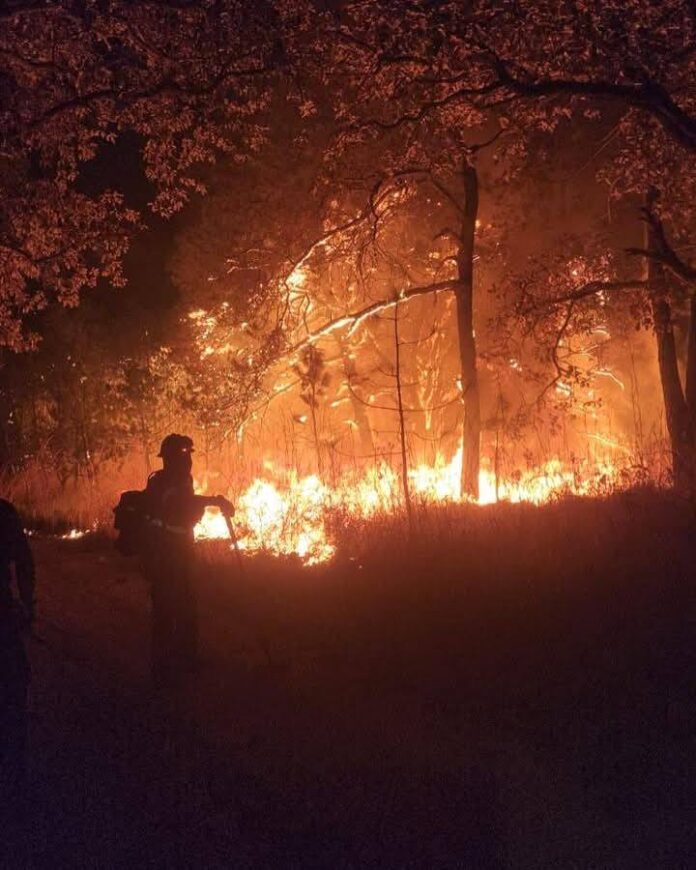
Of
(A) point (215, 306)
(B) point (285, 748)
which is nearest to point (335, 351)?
(A) point (215, 306)

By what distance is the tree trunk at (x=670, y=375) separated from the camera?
13.4 metres

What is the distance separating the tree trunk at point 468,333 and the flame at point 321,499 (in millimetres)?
774

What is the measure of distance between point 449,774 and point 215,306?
15.5 m

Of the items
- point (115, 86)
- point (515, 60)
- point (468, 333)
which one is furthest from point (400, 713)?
point (468, 333)

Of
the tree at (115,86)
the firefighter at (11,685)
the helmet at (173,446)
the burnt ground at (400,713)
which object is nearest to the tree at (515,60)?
the tree at (115,86)

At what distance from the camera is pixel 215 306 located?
65.0ft

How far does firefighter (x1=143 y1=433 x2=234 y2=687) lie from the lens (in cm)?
706

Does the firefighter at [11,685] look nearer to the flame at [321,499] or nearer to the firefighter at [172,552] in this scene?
the firefighter at [172,552]

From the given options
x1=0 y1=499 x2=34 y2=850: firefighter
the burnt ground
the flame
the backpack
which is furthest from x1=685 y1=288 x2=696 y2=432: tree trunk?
x1=0 y1=499 x2=34 y2=850: firefighter

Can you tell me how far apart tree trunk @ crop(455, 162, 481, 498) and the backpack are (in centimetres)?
1005

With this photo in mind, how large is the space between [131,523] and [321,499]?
672cm

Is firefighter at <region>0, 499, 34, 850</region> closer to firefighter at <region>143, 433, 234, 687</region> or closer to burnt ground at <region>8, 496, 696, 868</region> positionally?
burnt ground at <region>8, 496, 696, 868</region>

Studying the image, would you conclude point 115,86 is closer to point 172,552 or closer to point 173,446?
point 173,446

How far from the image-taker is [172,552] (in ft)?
23.4
